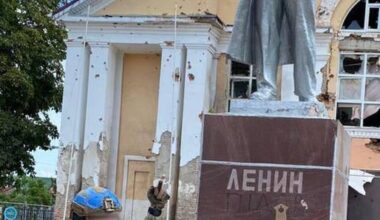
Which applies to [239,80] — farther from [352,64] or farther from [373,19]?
[373,19]

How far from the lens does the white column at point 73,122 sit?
16.4 m

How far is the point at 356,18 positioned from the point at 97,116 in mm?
5899

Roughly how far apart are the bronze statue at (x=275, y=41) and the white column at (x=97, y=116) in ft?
34.8

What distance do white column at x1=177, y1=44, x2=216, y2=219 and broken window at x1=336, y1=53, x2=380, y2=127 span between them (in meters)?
2.84

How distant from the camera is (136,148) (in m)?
17.0

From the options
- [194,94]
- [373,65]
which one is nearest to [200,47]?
[194,94]

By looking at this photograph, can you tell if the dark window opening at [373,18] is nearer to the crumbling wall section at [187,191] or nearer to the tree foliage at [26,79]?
the crumbling wall section at [187,191]

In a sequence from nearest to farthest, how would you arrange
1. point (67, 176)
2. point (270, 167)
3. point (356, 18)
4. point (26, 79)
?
1. point (270, 167)
2. point (356, 18)
3. point (67, 176)
4. point (26, 79)

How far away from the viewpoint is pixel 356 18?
16.2m

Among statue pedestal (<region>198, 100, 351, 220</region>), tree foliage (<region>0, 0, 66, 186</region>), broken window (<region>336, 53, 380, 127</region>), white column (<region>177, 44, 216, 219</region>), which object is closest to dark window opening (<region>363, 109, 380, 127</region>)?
broken window (<region>336, 53, 380, 127</region>)

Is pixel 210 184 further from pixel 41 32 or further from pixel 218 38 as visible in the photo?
pixel 41 32

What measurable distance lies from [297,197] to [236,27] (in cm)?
153

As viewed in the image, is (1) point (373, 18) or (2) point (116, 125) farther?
(2) point (116, 125)

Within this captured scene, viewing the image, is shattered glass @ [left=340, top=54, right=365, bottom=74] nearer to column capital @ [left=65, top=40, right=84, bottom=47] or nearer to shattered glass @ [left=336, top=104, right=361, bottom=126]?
shattered glass @ [left=336, top=104, right=361, bottom=126]
